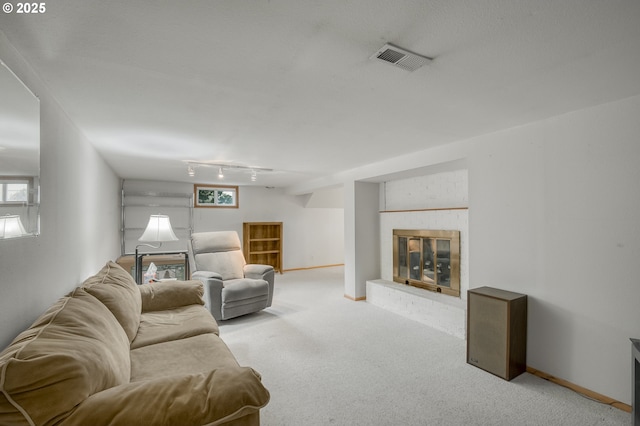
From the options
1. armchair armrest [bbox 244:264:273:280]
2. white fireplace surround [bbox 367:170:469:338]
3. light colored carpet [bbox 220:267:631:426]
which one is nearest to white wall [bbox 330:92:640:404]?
light colored carpet [bbox 220:267:631:426]

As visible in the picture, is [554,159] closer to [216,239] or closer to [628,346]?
[628,346]

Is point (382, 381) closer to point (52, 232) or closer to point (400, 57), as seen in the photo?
point (400, 57)

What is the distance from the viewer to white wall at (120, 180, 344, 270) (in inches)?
266

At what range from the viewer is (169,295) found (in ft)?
9.38

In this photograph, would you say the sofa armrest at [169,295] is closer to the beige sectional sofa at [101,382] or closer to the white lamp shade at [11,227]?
the beige sectional sofa at [101,382]

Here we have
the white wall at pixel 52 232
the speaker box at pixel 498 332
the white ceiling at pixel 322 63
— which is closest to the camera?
the white ceiling at pixel 322 63

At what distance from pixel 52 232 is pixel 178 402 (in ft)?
5.15

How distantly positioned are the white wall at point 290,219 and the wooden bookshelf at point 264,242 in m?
0.20

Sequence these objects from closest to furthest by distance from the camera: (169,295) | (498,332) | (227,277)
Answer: (498,332) → (169,295) → (227,277)

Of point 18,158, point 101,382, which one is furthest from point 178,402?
point 18,158

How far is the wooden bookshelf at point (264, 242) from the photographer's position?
7062mm

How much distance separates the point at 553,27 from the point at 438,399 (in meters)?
2.37

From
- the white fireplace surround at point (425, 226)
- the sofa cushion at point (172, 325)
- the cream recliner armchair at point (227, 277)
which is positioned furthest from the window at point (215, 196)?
the sofa cushion at point (172, 325)

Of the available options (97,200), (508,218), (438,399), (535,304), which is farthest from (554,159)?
(97,200)
